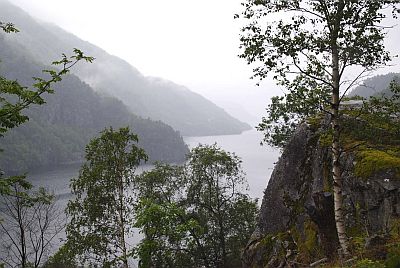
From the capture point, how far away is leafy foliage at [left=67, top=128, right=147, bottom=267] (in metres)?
24.2

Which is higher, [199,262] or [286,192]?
[286,192]

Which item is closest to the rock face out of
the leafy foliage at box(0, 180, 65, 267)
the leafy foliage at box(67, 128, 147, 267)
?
the leafy foliage at box(67, 128, 147, 267)

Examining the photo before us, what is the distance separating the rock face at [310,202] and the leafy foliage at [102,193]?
9400mm

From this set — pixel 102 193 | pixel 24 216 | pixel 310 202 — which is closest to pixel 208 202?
pixel 102 193

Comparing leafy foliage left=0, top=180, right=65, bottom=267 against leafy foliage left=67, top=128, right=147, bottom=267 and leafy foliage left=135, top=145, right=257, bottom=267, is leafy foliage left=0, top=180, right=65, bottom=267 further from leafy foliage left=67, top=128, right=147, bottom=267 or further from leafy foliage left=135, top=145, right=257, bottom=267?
leafy foliage left=135, top=145, right=257, bottom=267

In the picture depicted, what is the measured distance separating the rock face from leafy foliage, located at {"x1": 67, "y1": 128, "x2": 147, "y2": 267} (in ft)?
30.8

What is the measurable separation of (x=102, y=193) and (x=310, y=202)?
1411cm

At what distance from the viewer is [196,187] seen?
39312 millimetres

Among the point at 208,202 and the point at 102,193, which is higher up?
the point at 102,193

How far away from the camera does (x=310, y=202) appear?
17.6 m

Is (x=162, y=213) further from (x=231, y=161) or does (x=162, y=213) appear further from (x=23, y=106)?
(x=231, y=161)

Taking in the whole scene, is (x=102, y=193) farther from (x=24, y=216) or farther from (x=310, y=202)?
(x=310, y=202)

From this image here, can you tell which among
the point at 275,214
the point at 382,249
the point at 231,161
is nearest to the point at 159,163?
the point at 231,161

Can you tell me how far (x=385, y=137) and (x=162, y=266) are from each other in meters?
27.5
